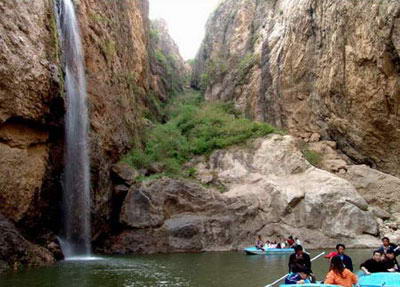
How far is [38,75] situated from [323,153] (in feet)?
76.0

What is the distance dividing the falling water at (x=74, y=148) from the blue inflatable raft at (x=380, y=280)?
16575 mm

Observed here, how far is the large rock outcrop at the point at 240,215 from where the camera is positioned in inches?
1033

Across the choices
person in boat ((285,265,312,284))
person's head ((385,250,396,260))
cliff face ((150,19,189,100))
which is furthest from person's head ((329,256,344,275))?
cliff face ((150,19,189,100))

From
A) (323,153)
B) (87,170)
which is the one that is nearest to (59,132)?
(87,170)

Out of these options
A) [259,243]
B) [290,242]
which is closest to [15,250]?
[259,243]

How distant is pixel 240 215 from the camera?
27406mm

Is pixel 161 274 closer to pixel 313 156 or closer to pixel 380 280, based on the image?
pixel 380 280

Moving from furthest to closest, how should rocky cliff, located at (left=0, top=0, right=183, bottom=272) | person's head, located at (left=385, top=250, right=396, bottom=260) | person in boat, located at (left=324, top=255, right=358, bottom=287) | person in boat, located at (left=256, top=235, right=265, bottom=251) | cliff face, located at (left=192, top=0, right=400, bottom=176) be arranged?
cliff face, located at (left=192, top=0, right=400, bottom=176) < person in boat, located at (left=256, top=235, right=265, bottom=251) < rocky cliff, located at (left=0, top=0, right=183, bottom=272) < person's head, located at (left=385, top=250, right=396, bottom=260) < person in boat, located at (left=324, top=255, right=358, bottom=287)

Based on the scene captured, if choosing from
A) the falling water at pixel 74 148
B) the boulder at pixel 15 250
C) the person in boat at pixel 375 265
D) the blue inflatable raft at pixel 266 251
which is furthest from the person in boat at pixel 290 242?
the person in boat at pixel 375 265

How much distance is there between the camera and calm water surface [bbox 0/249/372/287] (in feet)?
45.0

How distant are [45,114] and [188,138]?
17209 mm

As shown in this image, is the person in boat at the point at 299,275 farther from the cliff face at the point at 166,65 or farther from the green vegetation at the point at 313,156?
the cliff face at the point at 166,65

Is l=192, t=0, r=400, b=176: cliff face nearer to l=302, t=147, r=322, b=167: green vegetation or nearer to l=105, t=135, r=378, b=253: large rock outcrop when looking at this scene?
l=302, t=147, r=322, b=167: green vegetation

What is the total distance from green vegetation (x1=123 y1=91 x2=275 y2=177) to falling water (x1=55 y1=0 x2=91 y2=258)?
18.0 feet
